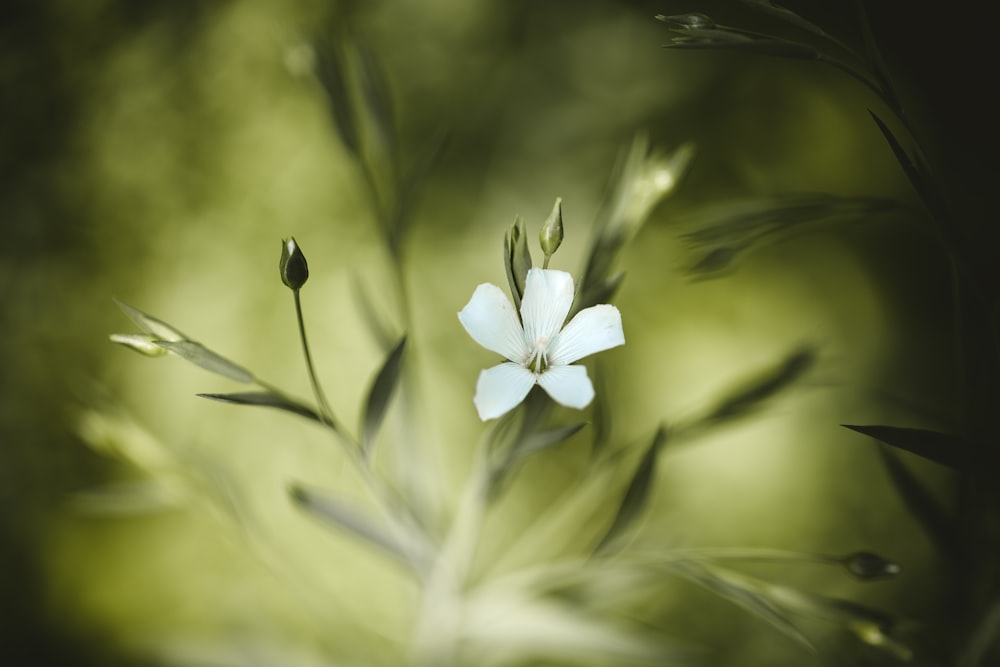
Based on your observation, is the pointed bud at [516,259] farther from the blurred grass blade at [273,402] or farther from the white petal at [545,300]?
the blurred grass blade at [273,402]

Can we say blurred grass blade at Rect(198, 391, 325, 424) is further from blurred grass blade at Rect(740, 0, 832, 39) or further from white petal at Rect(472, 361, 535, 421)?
blurred grass blade at Rect(740, 0, 832, 39)

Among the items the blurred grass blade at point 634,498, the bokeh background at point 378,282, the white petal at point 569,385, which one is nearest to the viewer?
the white petal at point 569,385

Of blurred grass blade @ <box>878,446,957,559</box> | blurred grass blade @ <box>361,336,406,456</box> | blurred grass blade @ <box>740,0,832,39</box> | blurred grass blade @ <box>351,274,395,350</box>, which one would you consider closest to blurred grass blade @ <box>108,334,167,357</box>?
blurred grass blade @ <box>361,336,406,456</box>

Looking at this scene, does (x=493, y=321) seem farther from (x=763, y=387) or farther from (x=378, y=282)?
(x=378, y=282)

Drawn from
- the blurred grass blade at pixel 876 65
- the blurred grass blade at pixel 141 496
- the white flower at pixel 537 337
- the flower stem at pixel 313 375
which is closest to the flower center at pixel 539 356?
the white flower at pixel 537 337

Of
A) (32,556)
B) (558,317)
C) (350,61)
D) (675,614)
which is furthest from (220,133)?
(675,614)

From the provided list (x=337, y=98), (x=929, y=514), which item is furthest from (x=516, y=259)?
(x=929, y=514)
